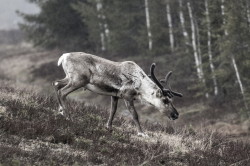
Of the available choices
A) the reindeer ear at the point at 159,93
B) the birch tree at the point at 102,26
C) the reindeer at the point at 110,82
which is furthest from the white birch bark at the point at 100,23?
the reindeer ear at the point at 159,93

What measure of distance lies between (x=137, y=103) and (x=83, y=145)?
1667 cm

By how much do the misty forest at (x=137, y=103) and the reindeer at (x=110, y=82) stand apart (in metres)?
0.59

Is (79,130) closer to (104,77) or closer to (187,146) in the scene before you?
(104,77)

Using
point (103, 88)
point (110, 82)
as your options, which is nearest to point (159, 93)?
point (110, 82)

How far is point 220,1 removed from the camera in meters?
20.5

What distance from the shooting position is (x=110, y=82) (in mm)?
9086

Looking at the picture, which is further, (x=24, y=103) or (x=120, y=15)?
(x=120, y=15)

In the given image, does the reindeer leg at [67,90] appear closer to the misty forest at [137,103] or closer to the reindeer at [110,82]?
the reindeer at [110,82]

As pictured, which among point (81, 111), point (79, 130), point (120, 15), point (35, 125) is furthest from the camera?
point (120, 15)

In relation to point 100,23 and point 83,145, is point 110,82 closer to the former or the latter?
point 83,145

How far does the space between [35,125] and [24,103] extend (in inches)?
68.3

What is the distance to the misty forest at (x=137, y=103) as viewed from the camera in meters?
7.14

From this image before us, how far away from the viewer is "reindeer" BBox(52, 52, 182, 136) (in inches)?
355

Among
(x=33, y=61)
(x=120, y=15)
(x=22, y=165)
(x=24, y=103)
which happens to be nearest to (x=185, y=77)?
(x=120, y=15)
